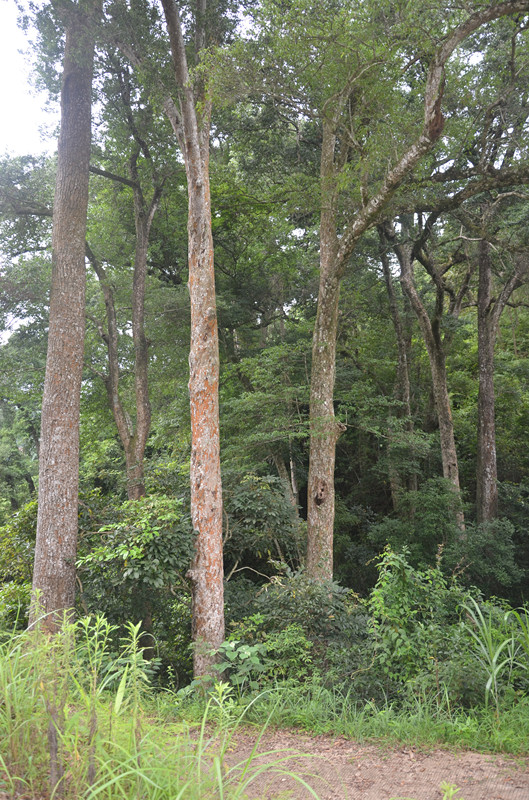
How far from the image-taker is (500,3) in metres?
5.26

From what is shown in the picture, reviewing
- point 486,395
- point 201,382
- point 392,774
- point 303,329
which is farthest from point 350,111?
point 392,774

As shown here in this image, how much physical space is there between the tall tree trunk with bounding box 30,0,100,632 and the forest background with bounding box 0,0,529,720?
41 cm

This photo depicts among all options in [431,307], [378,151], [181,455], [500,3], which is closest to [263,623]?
[181,455]

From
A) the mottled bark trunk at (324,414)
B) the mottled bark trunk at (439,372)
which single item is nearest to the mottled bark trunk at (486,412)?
the mottled bark trunk at (439,372)

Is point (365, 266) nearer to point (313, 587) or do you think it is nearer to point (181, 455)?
point (181, 455)

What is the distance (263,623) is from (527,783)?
3468 mm

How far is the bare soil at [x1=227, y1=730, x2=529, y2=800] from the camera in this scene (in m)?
2.58

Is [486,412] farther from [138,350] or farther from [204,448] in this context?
[204,448]

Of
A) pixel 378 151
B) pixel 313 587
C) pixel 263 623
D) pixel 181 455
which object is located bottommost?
pixel 263 623

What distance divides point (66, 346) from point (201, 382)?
1703 mm

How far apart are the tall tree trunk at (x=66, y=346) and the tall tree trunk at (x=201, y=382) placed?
124 cm

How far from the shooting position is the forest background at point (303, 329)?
5.52 m

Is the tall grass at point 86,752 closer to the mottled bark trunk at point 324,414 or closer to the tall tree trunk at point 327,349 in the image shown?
the tall tree trunk at point 327,349

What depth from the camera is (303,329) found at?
11.1m
